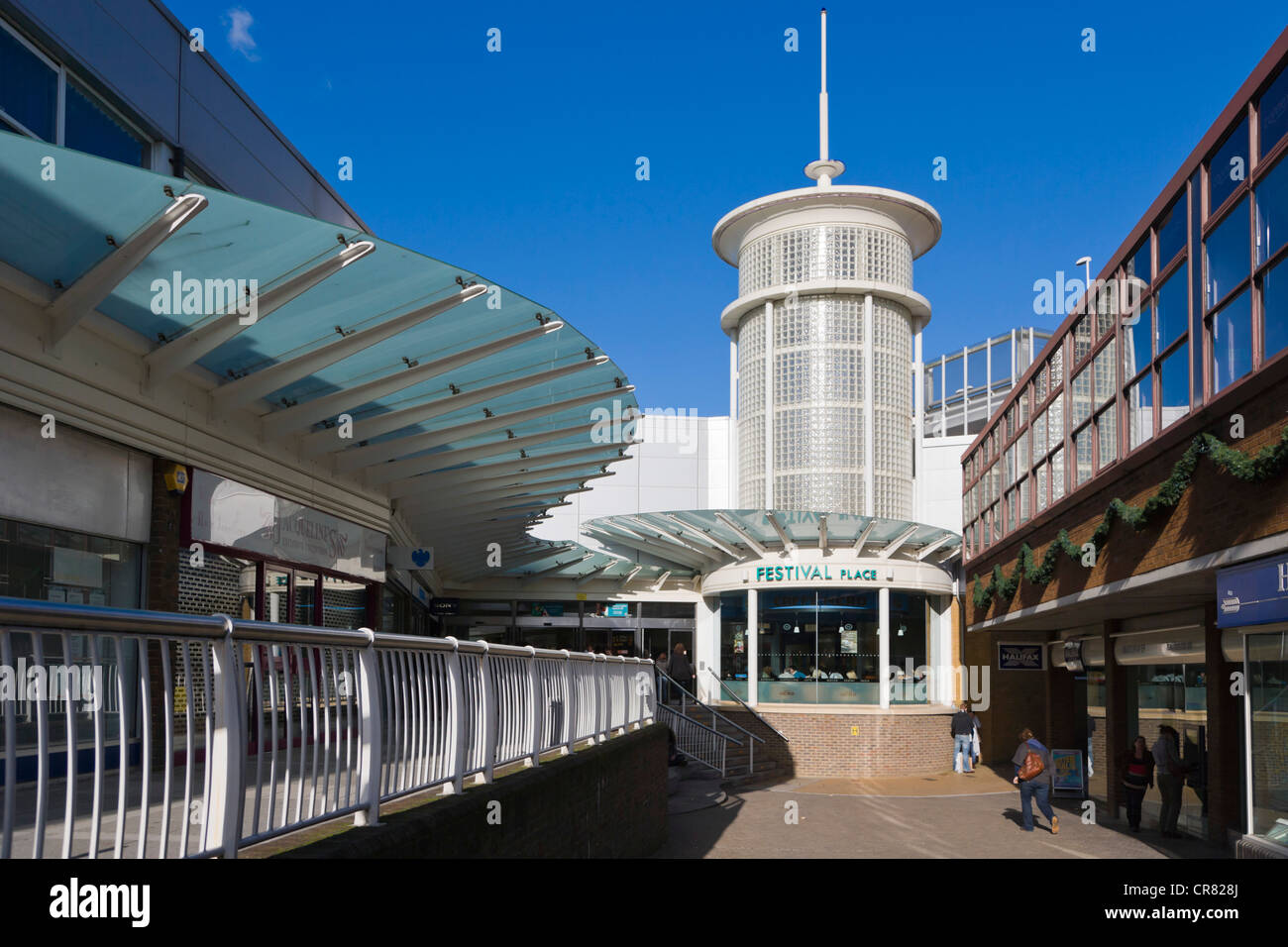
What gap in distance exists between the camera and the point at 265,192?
15461 millimetres

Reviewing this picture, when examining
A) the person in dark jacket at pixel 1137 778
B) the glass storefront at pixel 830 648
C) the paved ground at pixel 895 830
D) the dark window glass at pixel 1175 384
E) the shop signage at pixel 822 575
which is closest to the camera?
the dark window glass at pixel 1175 384

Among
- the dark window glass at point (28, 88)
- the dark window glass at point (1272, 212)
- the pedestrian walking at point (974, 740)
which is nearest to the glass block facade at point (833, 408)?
the pedestrian walking at point (974, 740)

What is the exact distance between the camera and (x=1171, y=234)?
40.8ft

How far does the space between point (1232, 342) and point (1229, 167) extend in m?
1.58

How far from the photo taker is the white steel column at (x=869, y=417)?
114 feet

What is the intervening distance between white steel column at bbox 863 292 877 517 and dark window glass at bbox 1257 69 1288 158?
24.9 m

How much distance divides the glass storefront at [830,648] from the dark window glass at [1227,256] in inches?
695

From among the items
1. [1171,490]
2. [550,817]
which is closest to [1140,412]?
[1171,490]

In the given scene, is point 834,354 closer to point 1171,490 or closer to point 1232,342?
point 1171,490

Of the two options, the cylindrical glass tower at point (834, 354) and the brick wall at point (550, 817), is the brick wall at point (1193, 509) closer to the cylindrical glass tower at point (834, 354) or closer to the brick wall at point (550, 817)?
the brick wall at point (550, 817)

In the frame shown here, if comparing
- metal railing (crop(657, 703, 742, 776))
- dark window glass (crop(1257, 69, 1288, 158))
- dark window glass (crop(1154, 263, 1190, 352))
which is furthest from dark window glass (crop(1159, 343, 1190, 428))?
metal railing (crop(657, 703, 742, 776))

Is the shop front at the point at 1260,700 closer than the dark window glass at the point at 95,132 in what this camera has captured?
Yes
